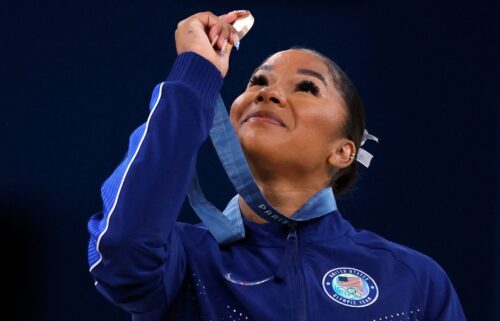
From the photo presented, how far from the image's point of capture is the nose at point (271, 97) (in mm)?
1457

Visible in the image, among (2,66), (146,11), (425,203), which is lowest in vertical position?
(425,203)

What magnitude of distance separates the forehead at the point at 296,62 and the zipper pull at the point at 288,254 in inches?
12.9

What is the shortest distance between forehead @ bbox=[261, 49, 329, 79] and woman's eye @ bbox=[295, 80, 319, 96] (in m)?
0.04

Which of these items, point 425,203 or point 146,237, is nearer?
point 146,237

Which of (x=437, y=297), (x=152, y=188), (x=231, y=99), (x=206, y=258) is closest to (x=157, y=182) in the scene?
(x=152, y=188)

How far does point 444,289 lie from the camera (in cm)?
145

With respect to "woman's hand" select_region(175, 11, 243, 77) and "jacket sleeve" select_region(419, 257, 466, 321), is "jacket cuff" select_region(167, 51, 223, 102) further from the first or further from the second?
"jacket sleeve" select_region(419, 257, 466, 321)

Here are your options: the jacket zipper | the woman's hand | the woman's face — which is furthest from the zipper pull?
the woman's hand

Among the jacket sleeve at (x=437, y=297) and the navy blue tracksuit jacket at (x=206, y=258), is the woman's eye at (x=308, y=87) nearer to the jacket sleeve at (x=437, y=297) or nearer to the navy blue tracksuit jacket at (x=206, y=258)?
the navy blue tracksuit jacket at (x=206, y=258)

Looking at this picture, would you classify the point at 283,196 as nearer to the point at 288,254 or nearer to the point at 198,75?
the point at 288,254

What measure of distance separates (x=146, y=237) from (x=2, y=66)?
48.0 inches

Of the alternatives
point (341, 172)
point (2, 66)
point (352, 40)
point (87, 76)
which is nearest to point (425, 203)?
point (352, 40)

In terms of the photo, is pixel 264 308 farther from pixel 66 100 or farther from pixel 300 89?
pixel 66 100

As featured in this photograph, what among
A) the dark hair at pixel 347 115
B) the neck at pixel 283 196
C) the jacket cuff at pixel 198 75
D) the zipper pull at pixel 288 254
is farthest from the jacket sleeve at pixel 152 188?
the dark hair at pixel 347 115
